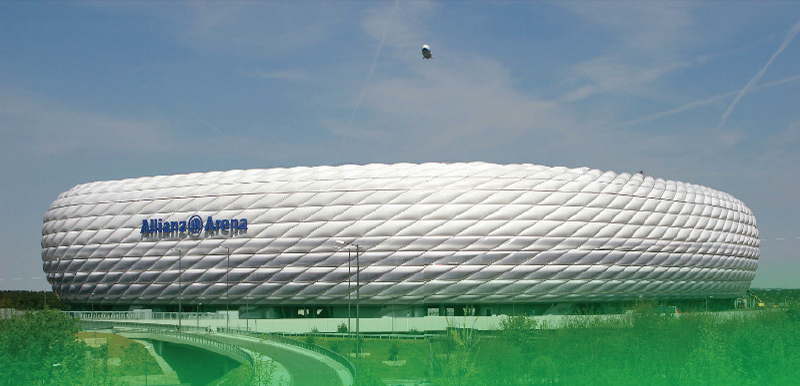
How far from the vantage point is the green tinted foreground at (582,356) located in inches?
1094

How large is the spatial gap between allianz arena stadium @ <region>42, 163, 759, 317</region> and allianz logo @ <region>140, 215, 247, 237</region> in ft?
0.33

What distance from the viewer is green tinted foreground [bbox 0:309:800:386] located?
Result: 27.8 meters

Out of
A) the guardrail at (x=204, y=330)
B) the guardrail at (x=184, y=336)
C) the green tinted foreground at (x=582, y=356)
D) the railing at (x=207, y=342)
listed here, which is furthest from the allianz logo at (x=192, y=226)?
the green tinted foreground at (x=582, y=356)

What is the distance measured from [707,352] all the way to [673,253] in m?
39.7

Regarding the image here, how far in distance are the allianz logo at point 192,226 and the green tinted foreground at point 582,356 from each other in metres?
27.1

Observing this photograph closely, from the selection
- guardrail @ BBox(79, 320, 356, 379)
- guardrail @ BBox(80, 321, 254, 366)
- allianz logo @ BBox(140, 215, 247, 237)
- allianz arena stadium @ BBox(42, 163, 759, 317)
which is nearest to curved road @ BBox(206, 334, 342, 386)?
guardrail @ BBox(79, 320, 356, 379)

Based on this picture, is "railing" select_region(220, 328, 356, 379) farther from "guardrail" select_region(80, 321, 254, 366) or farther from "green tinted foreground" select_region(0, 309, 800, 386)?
"guardrail" select_region(80, 321, 254, 366)

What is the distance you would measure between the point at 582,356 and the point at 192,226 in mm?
38749

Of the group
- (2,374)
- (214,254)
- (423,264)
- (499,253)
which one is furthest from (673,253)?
(2,374)

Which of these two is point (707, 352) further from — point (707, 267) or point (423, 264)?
point (707, 267)

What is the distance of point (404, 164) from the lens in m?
63.6

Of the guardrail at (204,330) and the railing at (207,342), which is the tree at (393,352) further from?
the railing at (207,342)

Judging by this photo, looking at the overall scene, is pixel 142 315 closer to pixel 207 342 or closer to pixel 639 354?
pixel 207 342

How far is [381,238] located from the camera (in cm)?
6022
